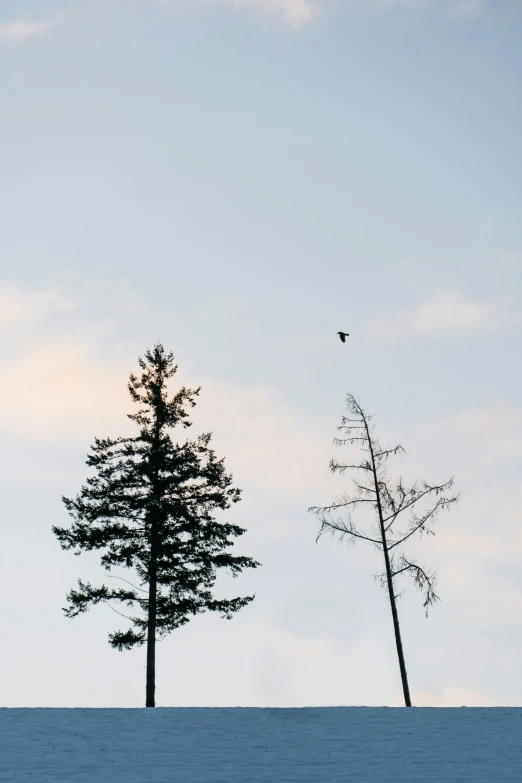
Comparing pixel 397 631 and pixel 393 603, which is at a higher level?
pixel 393 603

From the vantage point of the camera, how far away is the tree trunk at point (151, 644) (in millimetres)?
27734

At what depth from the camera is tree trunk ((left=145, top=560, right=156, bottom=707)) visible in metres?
27.7
